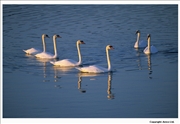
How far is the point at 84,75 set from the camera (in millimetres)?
20641

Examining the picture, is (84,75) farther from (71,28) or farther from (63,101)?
(71,28)

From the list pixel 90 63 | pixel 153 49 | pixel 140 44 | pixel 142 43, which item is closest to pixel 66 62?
pixel 90 63

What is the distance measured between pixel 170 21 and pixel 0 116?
17624 millimetres

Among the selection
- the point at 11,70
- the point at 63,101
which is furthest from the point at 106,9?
the point at 63,101

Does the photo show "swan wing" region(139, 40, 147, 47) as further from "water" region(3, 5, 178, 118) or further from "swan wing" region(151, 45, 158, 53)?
"swan wing" region(151, 45, 158, 53)

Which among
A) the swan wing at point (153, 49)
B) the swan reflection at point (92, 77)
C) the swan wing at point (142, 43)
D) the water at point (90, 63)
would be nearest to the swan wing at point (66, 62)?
the water at point (90, 63)

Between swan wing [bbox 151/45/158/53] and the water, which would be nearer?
the water

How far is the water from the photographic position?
16594 mm

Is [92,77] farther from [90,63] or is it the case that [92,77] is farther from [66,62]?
[90,63]

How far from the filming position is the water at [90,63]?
Answer: 16.6m

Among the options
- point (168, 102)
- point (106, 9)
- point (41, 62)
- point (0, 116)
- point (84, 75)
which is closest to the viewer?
point (0, 116)

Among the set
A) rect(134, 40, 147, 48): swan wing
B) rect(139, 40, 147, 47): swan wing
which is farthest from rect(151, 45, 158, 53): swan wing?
rect(139, 40, 147, 47): swan wing

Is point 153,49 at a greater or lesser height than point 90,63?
greater

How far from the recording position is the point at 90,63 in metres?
23.0
